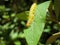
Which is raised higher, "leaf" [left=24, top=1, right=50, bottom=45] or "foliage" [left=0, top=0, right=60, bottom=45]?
"leaf" [left=24, top=1, right=50, bottom=45]

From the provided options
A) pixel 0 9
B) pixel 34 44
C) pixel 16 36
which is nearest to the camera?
pixel 34 44

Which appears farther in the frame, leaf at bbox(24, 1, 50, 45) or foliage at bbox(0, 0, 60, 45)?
foliage at bbox(0, 0, 60, 45)

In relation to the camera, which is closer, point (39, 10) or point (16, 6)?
point (39, 10)

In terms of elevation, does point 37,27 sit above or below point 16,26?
above

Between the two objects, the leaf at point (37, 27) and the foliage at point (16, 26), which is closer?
the leaf at point (37, 27)

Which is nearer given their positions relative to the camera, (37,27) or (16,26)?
(37,27)

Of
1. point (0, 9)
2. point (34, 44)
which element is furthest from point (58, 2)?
point (0, 9)

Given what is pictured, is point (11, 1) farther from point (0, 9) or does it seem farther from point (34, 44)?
point (34, 44)

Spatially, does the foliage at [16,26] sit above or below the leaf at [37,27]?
below
